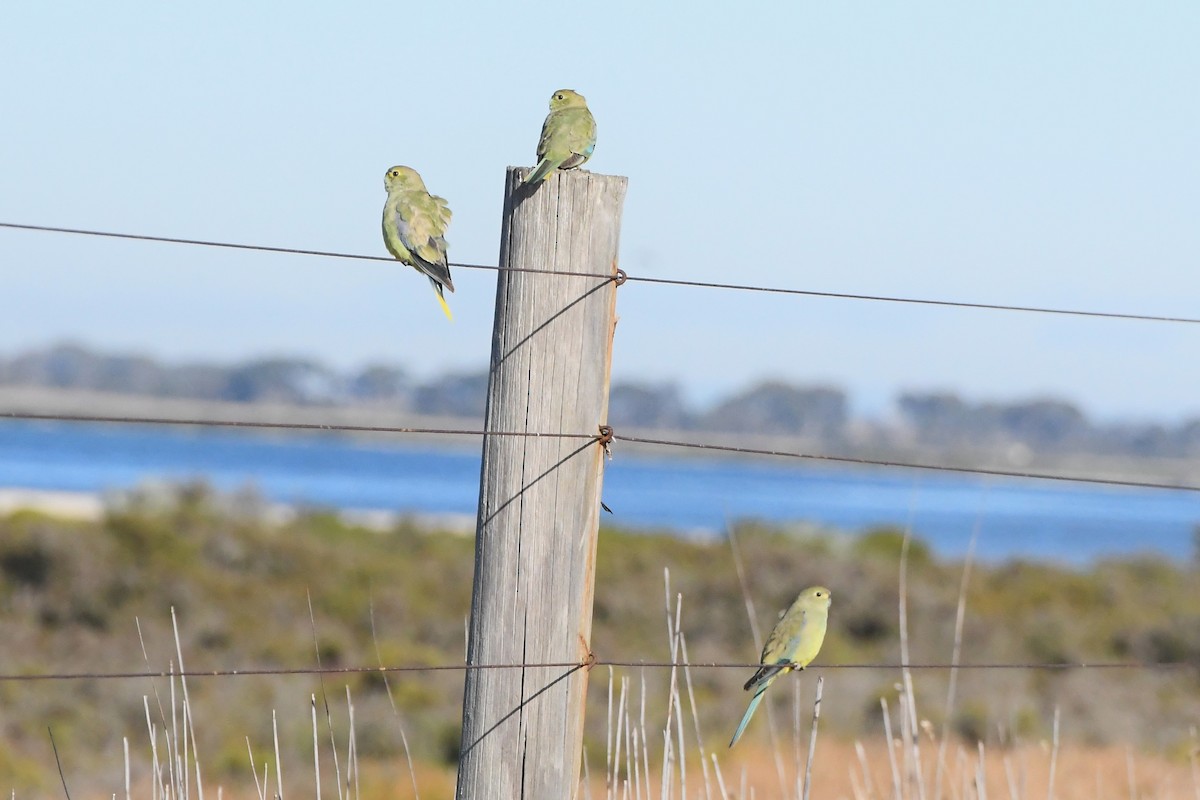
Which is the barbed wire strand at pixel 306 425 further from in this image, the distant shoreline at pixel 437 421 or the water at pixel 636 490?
the distant shoreline at pixel 437 421

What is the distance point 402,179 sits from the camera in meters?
5.05

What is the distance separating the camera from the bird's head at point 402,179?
197 inches

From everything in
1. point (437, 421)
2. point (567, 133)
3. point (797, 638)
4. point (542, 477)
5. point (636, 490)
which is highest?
point (567, 133)

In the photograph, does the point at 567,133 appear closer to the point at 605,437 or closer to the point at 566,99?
the point at 566,99

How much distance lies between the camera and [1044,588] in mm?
25297

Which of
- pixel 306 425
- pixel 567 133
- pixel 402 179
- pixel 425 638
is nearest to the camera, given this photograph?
pixel 306 425

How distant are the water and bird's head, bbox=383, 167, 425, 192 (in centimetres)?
2967

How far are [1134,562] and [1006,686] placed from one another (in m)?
16.9

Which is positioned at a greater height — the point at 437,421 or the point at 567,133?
the point at 567,133

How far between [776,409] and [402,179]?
445ft

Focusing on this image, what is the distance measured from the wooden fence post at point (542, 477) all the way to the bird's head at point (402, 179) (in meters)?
1.64

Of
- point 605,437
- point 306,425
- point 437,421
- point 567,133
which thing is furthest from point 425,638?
point 437,421

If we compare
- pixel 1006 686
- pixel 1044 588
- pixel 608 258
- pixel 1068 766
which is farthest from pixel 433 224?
pixel 1044 588

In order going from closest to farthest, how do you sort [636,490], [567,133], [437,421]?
[567,133] < [636,490] < [437,421]
